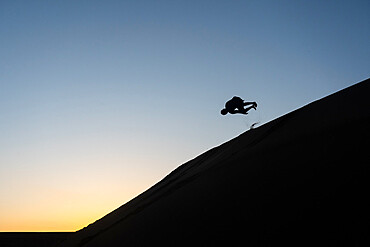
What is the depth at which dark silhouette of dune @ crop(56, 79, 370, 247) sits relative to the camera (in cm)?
137

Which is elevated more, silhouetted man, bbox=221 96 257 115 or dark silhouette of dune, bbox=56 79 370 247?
silhouetted man, bbox=221 96 257 115

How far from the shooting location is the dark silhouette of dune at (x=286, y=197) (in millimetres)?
1375

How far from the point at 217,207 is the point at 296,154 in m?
0.58

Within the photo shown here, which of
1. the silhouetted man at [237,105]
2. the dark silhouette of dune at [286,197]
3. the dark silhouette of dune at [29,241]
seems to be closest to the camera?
the dark silhouette of dune at [286,197]

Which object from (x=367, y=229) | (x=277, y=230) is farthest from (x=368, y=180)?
(x=277, y=230)

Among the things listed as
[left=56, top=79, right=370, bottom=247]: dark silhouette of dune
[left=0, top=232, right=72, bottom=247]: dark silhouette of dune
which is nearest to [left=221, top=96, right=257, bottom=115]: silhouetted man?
[left=56, top=79, right=370, bottom=247]: dark silhouette of dune

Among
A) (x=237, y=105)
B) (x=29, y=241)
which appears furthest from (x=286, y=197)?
(x=29, y=241)

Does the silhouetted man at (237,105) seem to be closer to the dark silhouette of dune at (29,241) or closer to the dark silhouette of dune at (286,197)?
the dark silhouette of dune at (286,197)

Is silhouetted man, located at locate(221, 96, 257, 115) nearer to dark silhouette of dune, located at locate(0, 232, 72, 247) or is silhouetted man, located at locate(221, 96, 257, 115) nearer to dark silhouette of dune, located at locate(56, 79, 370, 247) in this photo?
dark silhouette of dune, located at locate(56, 79, 370, 247)

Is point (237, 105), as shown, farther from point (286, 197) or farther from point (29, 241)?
point (29, 241)

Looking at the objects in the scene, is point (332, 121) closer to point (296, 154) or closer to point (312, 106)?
point (296, 154)

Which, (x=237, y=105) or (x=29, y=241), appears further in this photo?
(x=29, y=241)

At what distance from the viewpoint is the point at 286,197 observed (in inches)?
65.4

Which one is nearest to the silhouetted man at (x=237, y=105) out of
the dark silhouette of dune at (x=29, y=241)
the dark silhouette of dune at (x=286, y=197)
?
the dark silhouette of dune at (x=286, y=197)
